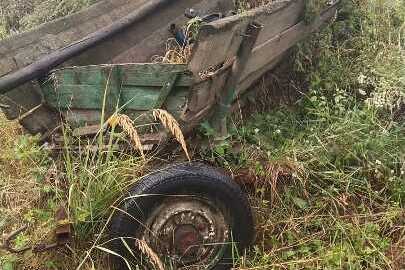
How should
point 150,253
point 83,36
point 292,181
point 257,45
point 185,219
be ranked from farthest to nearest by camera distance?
point 83,36
point 292,181
point 257,45
point 185,219
point 150,253

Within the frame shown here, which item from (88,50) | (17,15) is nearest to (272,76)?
(88,50)

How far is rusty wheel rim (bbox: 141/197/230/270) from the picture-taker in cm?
323

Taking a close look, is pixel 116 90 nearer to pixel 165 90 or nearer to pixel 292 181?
pixel 165 90

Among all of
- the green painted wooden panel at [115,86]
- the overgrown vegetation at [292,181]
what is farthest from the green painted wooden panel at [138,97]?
the overgrown vegetation at [292,181]

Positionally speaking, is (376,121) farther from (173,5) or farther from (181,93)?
(173,5)

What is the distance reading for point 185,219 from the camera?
327 cm

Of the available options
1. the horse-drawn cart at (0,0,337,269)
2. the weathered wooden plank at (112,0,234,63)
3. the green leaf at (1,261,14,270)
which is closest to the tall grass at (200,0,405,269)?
the horse-drawn cart at (0,0,337,269)

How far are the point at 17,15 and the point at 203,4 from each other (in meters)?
2.99

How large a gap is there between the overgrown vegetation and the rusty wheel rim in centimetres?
21

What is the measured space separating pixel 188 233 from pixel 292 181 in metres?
0.94

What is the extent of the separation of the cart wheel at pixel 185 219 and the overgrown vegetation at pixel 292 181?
0.17 meters

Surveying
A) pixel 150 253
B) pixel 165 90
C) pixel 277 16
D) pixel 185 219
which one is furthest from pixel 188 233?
pixel 277 16

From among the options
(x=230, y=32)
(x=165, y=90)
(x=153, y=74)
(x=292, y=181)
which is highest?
(x=230, y=32)

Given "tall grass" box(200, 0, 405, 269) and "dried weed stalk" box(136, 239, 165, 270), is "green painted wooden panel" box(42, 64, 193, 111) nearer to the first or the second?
"tall grass" box(200, 0, 405, 269)
